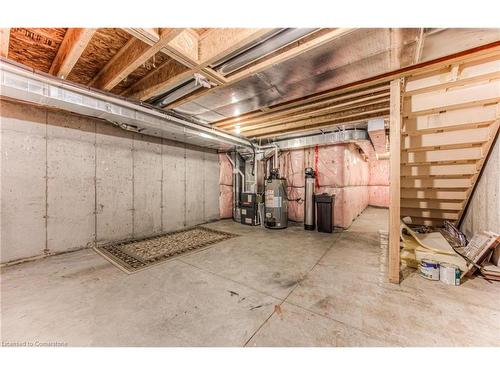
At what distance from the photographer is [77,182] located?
10.9ft

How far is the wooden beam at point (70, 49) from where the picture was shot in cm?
171

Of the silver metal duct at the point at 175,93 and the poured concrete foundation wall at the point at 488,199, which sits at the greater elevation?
the silver metal duct at the point at 175,93

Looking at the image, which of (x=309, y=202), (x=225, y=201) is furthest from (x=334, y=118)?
(x=225, y=201)

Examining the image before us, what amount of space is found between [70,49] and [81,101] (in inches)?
34.1

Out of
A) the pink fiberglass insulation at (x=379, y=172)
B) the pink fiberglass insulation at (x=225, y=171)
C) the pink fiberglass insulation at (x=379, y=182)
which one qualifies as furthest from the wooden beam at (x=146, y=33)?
the pink fiberglass insulation at (x=379, y=172)

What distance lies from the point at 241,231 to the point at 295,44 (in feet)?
12.8

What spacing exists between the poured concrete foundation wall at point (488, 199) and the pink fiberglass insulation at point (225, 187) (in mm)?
5544

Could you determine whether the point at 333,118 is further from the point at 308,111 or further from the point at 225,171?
the point at 225,171

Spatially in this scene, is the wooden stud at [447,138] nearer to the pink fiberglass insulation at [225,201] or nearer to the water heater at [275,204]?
the water heater at [275,204]

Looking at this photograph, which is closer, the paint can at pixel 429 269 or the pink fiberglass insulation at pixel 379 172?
the paint can at pixel 429 269

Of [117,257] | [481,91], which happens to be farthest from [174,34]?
[481,91]

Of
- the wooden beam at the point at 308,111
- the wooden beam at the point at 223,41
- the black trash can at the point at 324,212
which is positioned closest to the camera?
the wooden beam at the point at 223,41

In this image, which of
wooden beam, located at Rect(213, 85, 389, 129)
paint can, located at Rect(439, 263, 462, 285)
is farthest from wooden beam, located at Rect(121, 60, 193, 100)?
paint can, located at Rect(439, 263, 462, 285)
